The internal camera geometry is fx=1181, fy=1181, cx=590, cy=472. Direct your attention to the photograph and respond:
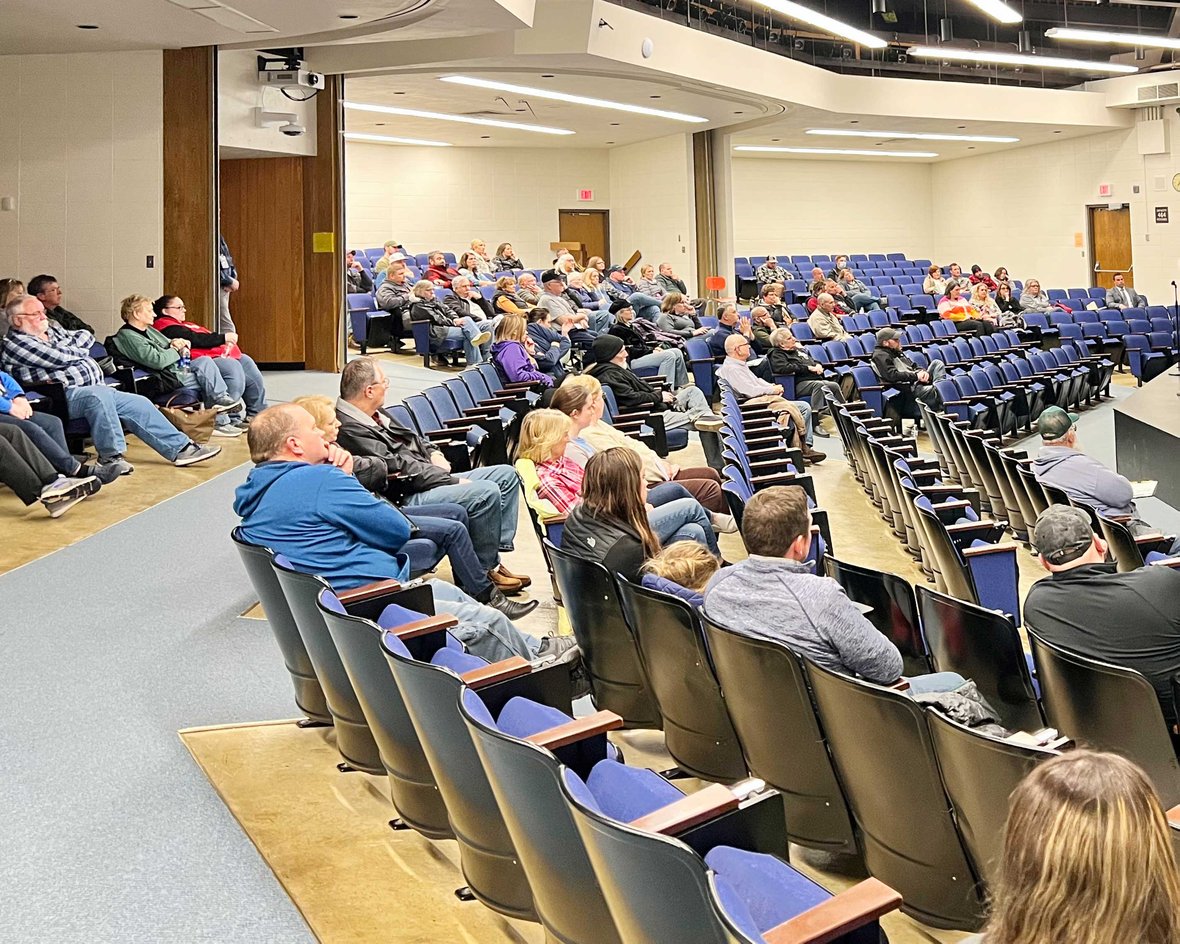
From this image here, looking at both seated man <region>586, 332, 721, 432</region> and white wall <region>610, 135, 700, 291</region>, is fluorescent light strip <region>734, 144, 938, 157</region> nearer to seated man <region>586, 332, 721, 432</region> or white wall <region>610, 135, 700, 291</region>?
white wall <region>610, 135, 700, 291</region>

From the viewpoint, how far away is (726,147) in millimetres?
16422

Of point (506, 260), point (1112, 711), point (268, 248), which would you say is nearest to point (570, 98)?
point (506, 260)

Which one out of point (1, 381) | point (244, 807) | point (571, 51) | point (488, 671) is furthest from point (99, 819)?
point (571, 51)

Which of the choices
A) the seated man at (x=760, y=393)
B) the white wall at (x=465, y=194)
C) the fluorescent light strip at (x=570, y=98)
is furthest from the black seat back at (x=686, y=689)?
the white wall at (x=465, y=194)

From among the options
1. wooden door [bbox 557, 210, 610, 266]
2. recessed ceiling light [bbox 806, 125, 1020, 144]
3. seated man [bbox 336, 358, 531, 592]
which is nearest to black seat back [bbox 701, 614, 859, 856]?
seated man [bbox 336, 358, 531, 592]

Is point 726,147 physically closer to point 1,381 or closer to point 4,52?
point 4,52

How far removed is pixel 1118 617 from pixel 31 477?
176 inches

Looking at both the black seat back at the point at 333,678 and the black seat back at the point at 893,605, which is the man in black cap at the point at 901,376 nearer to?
the black seat back at the point at 893,605

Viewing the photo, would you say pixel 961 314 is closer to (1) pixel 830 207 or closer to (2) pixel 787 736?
(1) pixel 830 207

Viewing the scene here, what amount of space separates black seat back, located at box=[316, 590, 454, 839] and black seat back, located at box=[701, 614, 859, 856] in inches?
25.8

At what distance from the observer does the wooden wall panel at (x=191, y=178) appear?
840 centimetres

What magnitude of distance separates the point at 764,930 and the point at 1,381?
5.04 m

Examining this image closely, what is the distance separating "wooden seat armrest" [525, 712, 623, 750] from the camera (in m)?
2.00

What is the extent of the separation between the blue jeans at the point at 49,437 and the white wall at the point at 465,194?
11.9 m
